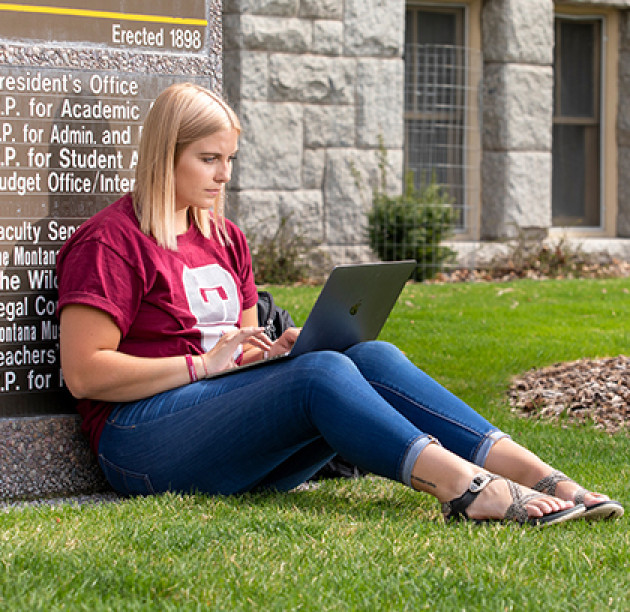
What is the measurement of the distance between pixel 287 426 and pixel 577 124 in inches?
338

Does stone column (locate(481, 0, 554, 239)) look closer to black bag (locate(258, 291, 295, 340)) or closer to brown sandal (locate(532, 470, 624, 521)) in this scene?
black bag (locate(258, 291, 295, 340))

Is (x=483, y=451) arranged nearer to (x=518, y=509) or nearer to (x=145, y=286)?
(x=518, y=509)

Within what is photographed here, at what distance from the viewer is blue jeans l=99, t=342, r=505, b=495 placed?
2770 mm

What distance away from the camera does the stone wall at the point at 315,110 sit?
8664 millimetres

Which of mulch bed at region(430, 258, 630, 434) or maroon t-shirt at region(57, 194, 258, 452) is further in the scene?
mulch bed at region(430, 258, 630, 434)

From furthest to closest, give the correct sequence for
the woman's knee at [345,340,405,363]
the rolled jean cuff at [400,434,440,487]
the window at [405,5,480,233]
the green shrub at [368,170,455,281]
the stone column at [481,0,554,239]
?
the window at [405,5,480,233]
the stone column at [481,0,554,239]
the green shrub at [368,170,455,281]
the woman's knee at [345,340,405,363]
the rolled jean cuff at [400,434,440,487]

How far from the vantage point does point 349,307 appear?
9.80ft

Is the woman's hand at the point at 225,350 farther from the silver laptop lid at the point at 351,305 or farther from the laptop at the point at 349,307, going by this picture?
the silver laptop lid at the point at 351,305

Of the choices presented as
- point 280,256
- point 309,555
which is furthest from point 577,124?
point 309,555

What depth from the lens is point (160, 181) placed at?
10.3 ft

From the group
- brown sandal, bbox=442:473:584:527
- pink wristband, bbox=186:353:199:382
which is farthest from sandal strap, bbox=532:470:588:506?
pink wristband, bbox=186:353:199:382

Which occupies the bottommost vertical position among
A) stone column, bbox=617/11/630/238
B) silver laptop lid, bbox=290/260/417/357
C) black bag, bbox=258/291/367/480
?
black bag, bbox=258/291/367/480

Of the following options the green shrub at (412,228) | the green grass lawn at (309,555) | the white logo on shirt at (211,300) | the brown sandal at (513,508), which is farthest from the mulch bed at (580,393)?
the green shrub at (412,228)

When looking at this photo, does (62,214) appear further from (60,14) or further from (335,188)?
(335,188)
